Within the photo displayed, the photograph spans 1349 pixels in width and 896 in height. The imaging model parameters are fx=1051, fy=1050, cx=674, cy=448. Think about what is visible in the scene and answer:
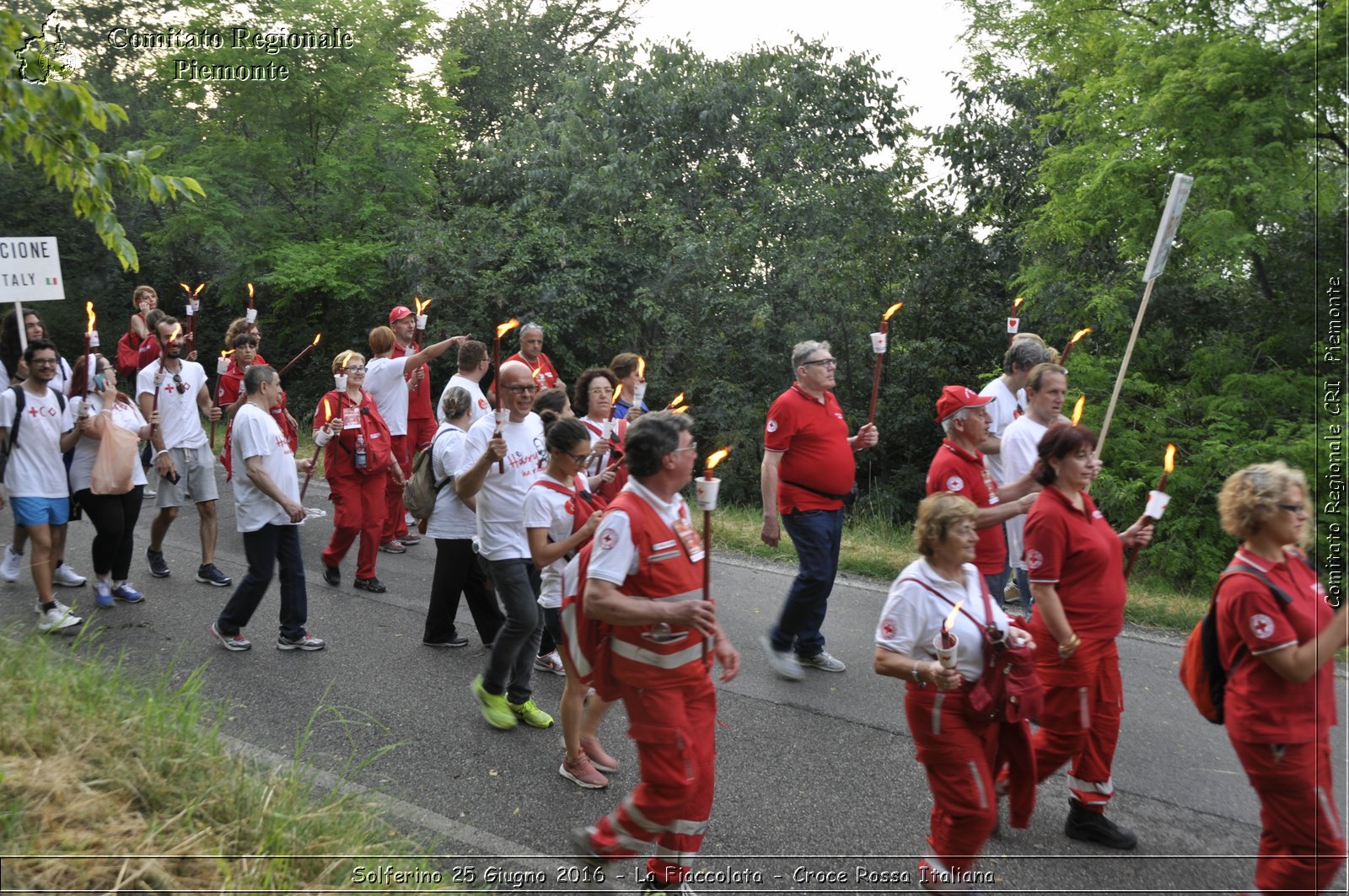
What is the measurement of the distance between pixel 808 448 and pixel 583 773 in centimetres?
234

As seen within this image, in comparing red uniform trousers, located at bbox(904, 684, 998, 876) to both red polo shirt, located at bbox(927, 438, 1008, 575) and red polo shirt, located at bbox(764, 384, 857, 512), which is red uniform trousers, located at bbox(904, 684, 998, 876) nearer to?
red polo shirt, located at bbox(927, 438, 1008, 575)

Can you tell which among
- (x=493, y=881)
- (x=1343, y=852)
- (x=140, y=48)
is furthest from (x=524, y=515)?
Answer: (x=140, y=48)

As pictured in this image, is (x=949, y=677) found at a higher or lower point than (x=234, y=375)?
lower

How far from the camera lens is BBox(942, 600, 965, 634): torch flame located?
3690 mm

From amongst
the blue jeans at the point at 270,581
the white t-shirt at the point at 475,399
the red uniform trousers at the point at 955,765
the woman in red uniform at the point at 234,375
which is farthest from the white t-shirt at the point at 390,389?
the red uniform trousers at the point at 955,765

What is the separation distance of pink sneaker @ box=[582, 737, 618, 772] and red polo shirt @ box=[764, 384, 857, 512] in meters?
1.95

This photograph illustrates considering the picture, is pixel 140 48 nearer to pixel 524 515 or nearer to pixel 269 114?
pixel 269 114

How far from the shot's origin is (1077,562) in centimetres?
441

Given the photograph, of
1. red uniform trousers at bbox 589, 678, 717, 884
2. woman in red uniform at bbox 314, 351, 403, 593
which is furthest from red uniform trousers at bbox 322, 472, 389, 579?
red uniform trousers at bbox 589, 678, 717, 884

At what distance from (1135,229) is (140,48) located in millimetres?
18100

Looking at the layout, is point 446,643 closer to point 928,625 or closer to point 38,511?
point 38,511

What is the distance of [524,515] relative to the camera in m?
5.14

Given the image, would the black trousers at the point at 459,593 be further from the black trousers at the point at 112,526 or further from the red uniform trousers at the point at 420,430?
the red uniform trousers at the point at 420,430

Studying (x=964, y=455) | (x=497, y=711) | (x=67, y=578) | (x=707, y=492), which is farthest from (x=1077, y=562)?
(x=67, y=578)
